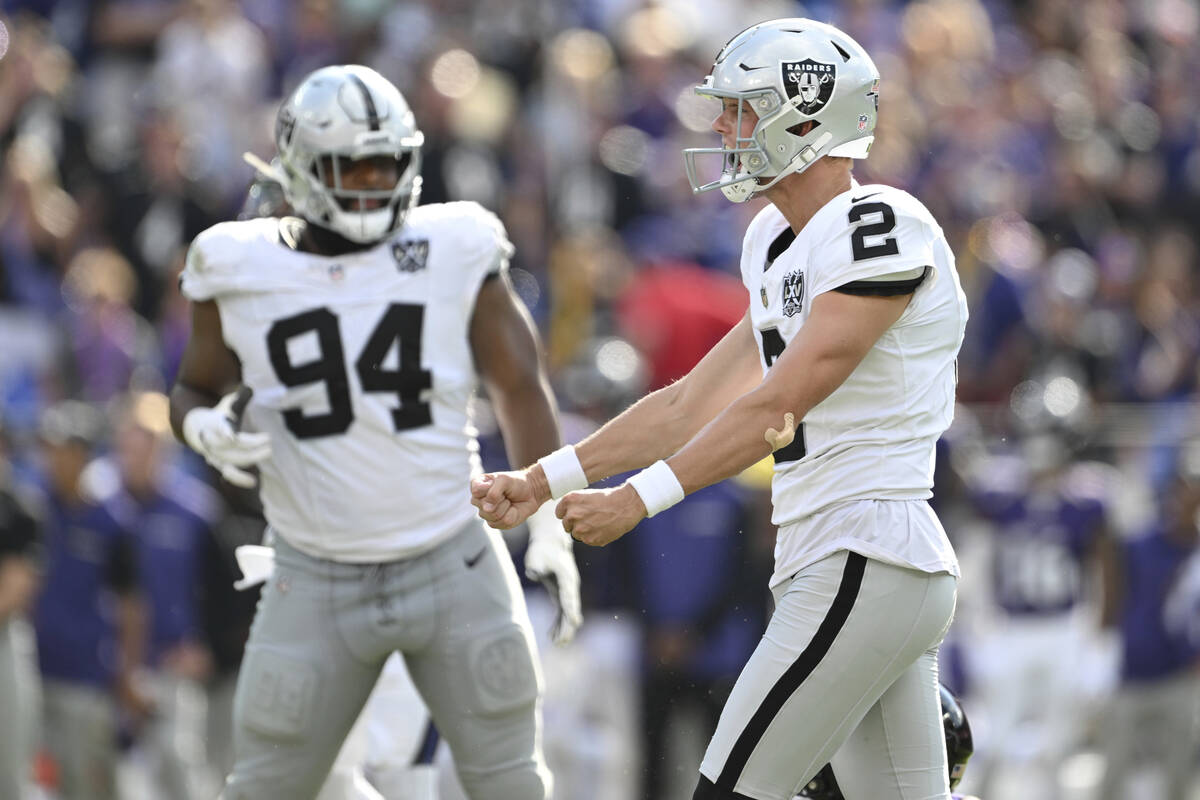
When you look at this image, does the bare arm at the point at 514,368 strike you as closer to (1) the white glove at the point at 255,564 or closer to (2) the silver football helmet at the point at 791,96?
(1) the white glove at the point at 255,564

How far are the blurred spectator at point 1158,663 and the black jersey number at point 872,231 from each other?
16.7 feet

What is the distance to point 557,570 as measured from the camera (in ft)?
16.4

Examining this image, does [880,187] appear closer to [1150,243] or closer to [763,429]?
[763,429]

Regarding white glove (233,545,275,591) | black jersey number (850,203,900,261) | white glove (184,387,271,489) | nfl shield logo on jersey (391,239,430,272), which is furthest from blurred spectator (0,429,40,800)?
black jersey number (850,203,900,261)

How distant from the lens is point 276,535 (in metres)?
4.95

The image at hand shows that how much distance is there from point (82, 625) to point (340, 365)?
12.7ft

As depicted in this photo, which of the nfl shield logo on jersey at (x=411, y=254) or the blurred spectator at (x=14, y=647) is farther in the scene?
the blurred spectator at (x=14, y=647)

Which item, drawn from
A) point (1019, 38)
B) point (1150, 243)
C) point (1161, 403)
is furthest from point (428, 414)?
point (1019, 38)

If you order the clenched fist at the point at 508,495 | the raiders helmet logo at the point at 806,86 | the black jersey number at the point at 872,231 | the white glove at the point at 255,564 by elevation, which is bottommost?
the white glove at the point at 255,564

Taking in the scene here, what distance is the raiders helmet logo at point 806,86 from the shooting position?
13.4ft

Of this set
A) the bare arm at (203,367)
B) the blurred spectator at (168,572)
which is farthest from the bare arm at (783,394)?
the blurred spectator at (168,572)

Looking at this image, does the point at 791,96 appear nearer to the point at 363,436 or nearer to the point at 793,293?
the point at 793,293

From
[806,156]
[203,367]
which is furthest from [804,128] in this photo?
[203,367]

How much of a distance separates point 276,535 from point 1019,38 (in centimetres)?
858
